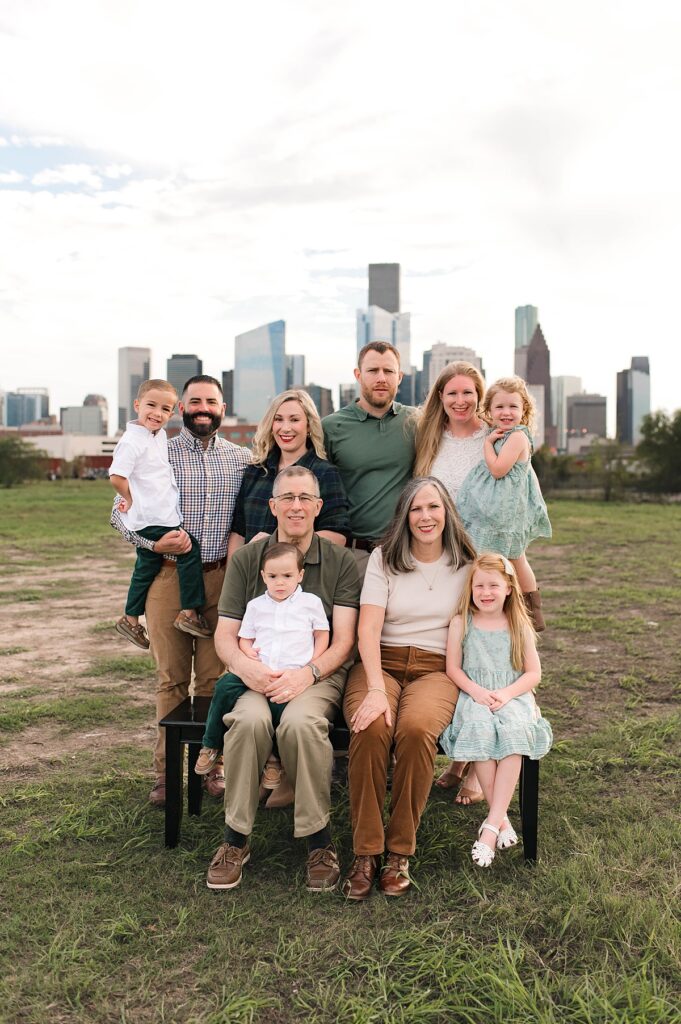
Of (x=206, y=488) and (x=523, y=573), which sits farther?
A: (x=206, y=488)

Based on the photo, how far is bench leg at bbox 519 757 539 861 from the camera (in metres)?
3.72

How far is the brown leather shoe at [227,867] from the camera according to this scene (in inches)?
138

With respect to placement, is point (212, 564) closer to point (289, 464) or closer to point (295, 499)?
point (289, 464)

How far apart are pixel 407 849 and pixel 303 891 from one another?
18.5 inches

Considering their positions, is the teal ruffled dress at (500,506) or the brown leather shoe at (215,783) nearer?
the teal ruffled dress at (500,506)

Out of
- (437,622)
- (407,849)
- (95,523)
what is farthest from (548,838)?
(95,523)

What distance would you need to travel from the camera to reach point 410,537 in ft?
13.8

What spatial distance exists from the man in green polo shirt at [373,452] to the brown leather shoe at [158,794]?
1598 millimetres

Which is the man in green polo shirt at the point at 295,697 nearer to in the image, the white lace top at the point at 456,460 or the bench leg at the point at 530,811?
the white lace top at the point at 456,460

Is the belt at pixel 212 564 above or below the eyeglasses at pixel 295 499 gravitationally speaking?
below

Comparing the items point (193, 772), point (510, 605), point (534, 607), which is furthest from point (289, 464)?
point (193, 772)

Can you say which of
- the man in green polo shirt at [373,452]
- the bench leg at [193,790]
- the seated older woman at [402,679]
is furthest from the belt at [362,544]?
the bench leg at [193,790]

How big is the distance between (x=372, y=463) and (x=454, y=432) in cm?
49

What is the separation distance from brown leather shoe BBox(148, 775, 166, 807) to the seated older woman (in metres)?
1.24
